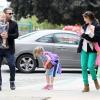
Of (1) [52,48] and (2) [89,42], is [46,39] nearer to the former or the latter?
(1) [52,48]

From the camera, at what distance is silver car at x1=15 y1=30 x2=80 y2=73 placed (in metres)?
18.6

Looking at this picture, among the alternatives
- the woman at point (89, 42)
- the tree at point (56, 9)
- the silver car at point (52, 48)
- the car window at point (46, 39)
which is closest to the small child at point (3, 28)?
the woman at point (89, 42)

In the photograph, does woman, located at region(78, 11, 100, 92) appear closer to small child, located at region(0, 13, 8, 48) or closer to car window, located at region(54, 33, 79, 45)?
small child, located at region(0, 13, 8, 48)

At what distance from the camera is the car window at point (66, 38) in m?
18.7

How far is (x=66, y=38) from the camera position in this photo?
1875cm

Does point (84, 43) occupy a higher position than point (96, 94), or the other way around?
point (84, 43)

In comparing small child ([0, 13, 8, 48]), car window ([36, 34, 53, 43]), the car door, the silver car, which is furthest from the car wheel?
small child ([0, 13, 8, 48])

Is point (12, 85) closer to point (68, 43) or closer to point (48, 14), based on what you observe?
point (68, 43)

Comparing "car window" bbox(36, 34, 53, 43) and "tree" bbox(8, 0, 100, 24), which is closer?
"car window" bbox(36, 34, 53, 43)

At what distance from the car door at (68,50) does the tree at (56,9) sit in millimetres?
27724

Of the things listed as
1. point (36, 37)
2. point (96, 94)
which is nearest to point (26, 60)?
point (36, 37)

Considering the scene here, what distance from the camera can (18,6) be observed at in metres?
53.2

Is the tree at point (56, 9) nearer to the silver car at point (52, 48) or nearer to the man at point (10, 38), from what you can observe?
the silver car at point (52, 48)

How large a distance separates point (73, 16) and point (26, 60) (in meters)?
29.4
